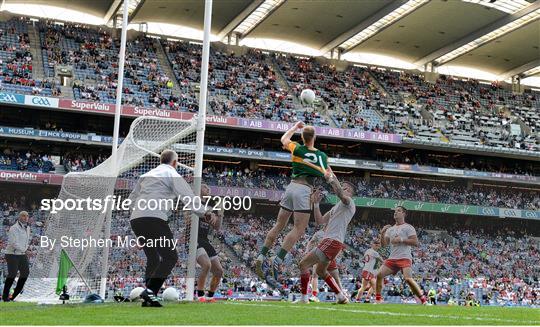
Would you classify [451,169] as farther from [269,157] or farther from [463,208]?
[269,157]

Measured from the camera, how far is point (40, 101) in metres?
43.2

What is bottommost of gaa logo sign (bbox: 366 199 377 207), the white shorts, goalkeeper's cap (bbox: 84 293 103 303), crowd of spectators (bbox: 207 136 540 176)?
goalkeeper's cap (bbox: 84 293 103 303)

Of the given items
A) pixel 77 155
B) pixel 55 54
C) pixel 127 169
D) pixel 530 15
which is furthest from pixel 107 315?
pixel 530 15

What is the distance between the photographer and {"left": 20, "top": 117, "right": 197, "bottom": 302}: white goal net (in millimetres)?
14422

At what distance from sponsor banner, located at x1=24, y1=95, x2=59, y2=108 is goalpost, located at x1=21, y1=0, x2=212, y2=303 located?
2784 centimetres

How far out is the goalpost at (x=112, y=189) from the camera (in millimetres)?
14128

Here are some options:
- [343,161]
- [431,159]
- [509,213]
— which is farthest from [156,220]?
[431,159]

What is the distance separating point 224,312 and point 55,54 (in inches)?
1677

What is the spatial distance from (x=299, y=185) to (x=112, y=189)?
4880 mm

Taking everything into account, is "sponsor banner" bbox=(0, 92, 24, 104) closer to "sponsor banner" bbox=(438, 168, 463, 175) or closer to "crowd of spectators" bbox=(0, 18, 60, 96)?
"crowd of spectators" bbox=(0, 18, 60, 96)

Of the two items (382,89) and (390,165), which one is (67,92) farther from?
(382,89)

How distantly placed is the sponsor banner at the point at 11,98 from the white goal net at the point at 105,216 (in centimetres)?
2715

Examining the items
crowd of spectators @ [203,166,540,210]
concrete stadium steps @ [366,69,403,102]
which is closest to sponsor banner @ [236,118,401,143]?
crowd of spectators @ [203,166,540,210]

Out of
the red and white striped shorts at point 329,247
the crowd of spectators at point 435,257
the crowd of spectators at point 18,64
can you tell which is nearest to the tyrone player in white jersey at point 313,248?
the red and white striped shorts at point 329,247
